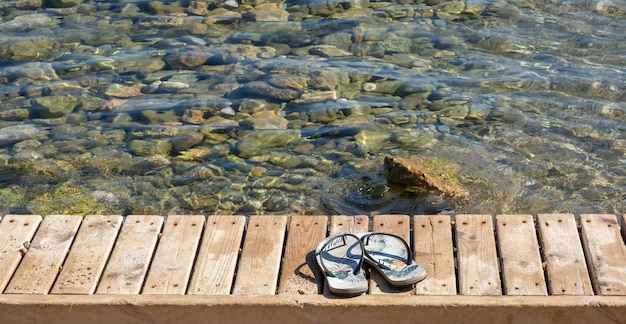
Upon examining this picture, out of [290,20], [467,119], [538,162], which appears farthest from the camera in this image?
[290,20]

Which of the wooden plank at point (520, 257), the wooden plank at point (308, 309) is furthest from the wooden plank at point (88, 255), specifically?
the wooden plank at point (520, 257)

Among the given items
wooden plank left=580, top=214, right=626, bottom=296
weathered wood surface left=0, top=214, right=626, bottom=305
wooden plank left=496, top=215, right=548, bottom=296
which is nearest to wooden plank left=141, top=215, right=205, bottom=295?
weathered wood surface left=0, top=214, right=626, bottom=305

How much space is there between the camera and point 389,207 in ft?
22.8

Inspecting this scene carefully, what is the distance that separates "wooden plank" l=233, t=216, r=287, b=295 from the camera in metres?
5.01

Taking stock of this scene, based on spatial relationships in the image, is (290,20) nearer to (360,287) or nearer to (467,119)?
(467,119)

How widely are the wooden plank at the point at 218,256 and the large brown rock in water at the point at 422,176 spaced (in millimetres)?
1861

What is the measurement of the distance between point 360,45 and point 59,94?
11.0 feet

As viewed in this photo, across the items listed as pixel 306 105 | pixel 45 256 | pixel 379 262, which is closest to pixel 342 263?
pixel 379 262

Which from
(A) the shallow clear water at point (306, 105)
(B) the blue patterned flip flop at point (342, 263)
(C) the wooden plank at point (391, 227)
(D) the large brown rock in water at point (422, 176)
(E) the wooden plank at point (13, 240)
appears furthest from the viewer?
(A) the shallow clear water at point (306, 105)

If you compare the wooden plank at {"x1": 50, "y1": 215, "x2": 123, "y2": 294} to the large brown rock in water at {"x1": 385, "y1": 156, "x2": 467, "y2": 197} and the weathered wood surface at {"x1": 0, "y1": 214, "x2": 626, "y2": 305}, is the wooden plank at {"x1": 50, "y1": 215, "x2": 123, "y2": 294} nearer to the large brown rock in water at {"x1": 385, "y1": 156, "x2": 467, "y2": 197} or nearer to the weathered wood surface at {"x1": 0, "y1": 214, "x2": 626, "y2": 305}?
the weathered wood surface at {"x1": 0, "y1": 214, "x2": 626, "y2": 305}

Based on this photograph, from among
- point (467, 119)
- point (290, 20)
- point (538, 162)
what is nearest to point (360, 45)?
point (290, 20)

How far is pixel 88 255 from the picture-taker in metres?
5.38

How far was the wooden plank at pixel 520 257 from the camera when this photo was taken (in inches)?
194

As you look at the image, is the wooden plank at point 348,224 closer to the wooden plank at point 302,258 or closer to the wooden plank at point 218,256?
the wooden plank at point 302,258
